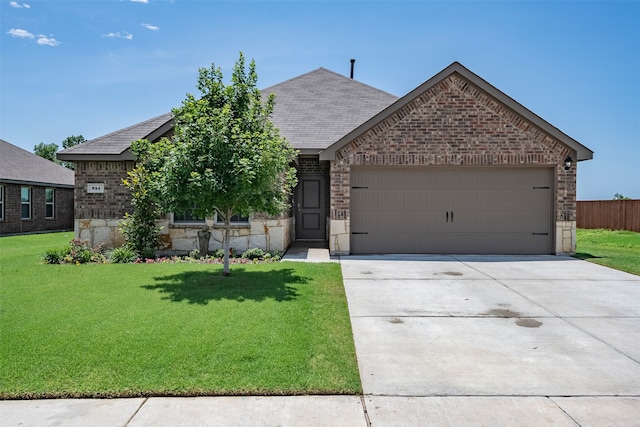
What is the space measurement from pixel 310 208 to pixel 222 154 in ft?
23.9

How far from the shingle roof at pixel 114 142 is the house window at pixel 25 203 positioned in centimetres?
1076

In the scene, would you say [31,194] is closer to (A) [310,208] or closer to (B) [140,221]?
(B) [140,221]

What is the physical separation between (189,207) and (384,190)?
226 inches

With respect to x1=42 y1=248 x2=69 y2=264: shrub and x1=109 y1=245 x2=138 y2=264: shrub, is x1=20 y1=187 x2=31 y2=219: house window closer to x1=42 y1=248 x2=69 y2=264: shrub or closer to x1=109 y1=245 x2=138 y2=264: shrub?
x1=42 y1=248 x2=69 y2=264: shrub

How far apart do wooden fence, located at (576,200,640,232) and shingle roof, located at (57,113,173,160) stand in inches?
879

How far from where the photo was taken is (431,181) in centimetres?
1230

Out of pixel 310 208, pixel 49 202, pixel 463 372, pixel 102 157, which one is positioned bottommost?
pixel 463 372

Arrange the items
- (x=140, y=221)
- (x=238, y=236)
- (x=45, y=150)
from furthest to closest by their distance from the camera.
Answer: (x=45, y=150) → (x=238, y=236) → (x=140, y=221)

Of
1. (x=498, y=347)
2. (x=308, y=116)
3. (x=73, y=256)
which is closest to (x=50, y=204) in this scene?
(x=73, y=256)

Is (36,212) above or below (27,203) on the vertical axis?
below

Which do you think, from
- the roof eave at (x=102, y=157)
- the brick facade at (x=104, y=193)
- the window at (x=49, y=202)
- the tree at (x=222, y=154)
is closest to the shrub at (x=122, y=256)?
the brick facade at (x=104, y=193)

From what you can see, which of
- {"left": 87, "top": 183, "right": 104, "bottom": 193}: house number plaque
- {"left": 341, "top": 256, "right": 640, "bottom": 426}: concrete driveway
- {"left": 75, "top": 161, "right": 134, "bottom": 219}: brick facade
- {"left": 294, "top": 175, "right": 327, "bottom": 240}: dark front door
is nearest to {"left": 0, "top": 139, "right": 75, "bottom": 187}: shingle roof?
{"left": 75, "top": 161, "right": 134, "bottom": 219}: brick facade

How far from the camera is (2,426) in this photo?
330cm

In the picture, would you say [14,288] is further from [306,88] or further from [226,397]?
[306,88]
